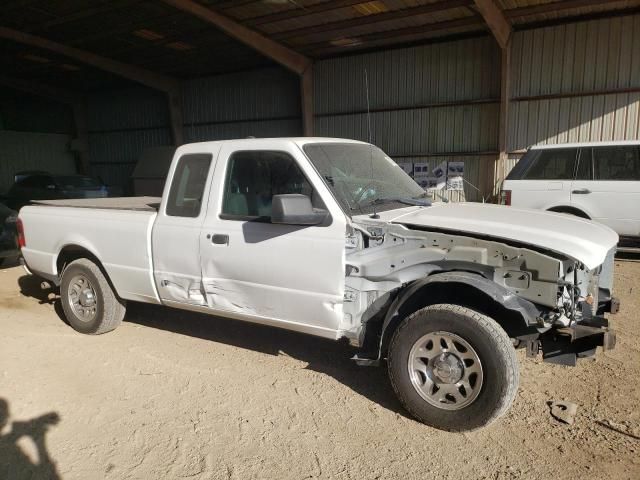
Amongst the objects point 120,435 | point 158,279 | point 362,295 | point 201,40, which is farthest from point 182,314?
point 201,40

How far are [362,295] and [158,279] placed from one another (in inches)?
79.4

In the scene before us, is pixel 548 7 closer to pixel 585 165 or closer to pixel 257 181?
pixel 585 165

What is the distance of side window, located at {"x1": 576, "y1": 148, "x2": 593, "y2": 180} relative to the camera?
8258mm

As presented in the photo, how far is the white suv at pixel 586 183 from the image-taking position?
8.01 meters

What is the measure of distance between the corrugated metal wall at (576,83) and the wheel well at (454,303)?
1109 cm

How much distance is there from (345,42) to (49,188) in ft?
33.6

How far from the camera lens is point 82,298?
5.17m

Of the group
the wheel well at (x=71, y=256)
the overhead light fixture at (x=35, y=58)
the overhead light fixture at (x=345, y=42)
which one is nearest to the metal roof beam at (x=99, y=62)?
the overhead light fixture at (x=35, y=58)

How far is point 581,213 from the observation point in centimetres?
833

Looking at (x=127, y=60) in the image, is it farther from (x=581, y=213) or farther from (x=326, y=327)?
(x=326, y=327)

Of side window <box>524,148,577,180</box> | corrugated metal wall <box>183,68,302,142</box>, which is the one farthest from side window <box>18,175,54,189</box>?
side window <box>524,148,577,180</box>

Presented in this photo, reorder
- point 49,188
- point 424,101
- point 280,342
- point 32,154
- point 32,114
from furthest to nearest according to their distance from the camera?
point 32,114, point 32,154, point 49,188, point 424,101, point 280,342

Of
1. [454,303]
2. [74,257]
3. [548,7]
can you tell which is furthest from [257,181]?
[548,7]

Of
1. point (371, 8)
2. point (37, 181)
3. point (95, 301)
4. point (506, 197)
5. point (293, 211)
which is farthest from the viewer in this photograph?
point (37, 181)
